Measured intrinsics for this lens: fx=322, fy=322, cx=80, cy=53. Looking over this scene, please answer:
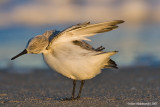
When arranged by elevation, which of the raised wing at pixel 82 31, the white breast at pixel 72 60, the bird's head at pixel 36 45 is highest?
the raised wing at pixel 82 31

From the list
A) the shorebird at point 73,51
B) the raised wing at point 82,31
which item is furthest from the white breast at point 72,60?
the raised wing at point 82,31

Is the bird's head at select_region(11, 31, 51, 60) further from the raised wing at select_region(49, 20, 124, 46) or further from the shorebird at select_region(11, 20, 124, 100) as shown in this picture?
the raised wing at select_region(49, 20, 124, 46)

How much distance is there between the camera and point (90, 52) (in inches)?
270

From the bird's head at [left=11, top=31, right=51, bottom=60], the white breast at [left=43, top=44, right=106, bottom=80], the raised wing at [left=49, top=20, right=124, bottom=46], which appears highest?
the raised wing at [left=49, top=20, right=124, bottom=46]

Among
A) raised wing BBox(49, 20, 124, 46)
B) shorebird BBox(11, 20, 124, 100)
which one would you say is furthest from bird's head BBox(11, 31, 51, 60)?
raised wing BBox(49, 20, 124, 46)

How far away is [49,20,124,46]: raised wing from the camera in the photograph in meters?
6.73

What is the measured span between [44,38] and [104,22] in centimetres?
131

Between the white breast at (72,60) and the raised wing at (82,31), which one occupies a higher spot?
the raised wing at (82,31)

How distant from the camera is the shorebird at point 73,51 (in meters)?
6.72

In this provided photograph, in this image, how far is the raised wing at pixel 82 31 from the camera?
6727mm

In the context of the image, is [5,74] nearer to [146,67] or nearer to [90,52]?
[146,67]

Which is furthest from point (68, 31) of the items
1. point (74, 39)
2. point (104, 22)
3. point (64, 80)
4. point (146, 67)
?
point (146, 67)

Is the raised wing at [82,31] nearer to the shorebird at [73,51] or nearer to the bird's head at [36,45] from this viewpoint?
the shorebird at [73,51]

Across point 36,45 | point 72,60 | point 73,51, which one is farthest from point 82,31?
point 36,45
